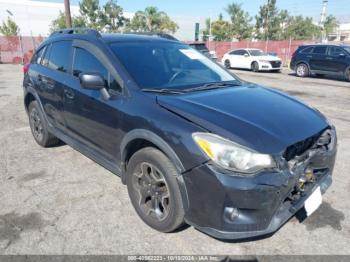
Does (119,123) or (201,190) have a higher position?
(119,123)

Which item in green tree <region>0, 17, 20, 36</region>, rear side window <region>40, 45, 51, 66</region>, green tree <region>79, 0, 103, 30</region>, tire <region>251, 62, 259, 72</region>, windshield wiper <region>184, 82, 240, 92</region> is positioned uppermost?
green tree <region>79, 0, 103, 30</region>

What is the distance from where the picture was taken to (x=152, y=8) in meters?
44.6

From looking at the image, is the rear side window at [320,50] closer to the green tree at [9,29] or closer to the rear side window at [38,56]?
the rear side window at [38,56]

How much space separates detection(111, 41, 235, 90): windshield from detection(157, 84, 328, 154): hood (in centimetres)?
36

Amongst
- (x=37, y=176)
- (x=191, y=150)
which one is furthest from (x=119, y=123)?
(x=37, y=176)

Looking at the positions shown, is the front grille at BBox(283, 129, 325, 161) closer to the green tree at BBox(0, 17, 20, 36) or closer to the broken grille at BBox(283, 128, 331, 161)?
the broken grille at BBox(283, 128, 331, 161)

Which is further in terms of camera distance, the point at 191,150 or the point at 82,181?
the point at 82,181

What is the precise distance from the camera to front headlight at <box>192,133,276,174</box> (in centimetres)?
233

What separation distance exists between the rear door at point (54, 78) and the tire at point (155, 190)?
68.6 inches

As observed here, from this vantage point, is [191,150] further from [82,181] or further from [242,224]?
[82,181]

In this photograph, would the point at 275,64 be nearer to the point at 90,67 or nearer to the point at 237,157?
the point at 90,67

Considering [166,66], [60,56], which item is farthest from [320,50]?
[60,56]

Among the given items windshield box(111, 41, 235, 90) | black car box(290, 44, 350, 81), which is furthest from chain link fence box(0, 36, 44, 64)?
windshield box(111, 41, 235, 90)

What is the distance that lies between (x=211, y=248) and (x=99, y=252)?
3.15 ft
